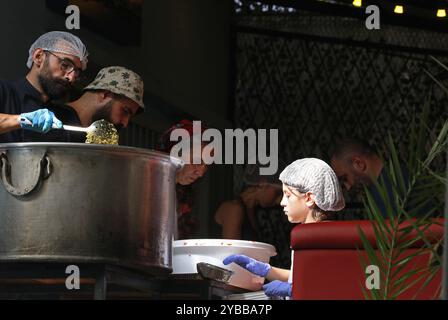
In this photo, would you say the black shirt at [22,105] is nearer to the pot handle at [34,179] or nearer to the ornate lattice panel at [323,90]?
the pot handle at [34,179]

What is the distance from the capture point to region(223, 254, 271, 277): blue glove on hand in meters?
4.46

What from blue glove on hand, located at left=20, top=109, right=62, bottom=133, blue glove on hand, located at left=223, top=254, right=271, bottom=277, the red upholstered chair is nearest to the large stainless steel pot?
blue glove on hand, located at left=20, top=109, right=62, bottom=133

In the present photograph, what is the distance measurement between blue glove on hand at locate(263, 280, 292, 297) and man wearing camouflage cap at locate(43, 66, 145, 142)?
123cm

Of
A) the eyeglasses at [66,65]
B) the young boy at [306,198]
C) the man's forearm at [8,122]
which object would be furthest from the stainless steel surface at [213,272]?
the eyeglasses at [66,65]

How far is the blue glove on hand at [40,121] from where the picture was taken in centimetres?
427

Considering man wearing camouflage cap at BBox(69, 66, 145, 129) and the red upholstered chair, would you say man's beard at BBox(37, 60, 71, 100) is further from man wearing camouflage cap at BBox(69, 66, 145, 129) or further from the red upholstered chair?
the red upholstered chair

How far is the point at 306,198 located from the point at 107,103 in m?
1.04

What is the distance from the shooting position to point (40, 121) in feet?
14.0

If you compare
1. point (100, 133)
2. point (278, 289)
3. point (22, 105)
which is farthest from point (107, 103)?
point (278, 289)

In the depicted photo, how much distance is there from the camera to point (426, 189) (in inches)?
126

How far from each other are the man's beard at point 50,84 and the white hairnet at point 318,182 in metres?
0.99
